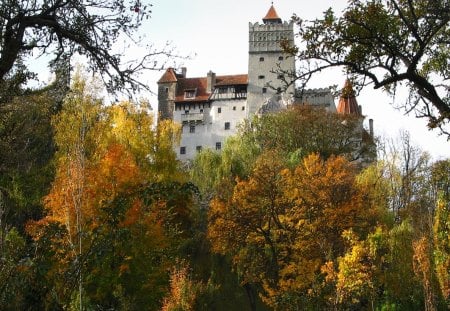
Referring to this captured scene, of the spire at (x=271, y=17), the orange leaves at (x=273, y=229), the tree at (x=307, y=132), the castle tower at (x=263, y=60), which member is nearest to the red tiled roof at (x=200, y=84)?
the castle tower at (x=263, y=60)

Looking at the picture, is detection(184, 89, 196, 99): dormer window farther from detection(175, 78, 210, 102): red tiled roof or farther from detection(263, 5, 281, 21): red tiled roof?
detection(263, 5, 281, 21): red tiled roof

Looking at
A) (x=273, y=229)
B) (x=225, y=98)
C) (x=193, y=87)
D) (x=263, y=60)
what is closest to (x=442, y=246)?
(x=273, y=229)

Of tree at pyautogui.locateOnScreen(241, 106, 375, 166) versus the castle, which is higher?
the castle

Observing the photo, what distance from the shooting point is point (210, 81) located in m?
61.9

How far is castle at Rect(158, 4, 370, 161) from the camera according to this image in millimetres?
58750

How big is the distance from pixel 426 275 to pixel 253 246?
256 inches

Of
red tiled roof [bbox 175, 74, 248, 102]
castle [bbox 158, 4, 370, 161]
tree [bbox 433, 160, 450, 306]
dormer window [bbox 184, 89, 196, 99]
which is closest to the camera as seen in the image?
tree [bbox 433, 160, 450, 306]

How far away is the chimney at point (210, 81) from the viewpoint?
202 ft

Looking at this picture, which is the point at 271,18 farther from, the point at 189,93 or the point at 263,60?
Result: the point at 189,93

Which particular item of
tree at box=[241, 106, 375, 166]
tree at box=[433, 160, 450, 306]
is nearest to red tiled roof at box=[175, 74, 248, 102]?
tree at box=[241, 106, 375, 166]

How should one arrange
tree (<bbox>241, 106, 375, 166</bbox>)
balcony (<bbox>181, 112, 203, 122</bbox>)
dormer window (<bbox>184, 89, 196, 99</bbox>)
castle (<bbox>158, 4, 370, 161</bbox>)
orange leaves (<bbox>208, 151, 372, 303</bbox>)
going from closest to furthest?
orange leaves (<bbox>208, 151, 372, 303</bbox>)
tree (<bbox>241, 106, 375, 166</bbox>)
castle (<bbox>158, 4, 370, 161</bbox>)
balcony (<bbox>181, 112, 203, 122</bbox>)
dormer window (<bbox>184, 89, 196, 99</bbox>)

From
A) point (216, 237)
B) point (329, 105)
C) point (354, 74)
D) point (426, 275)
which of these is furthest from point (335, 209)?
point (329, 105)

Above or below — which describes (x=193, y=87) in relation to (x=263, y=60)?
below

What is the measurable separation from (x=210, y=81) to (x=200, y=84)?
1.37 metres
